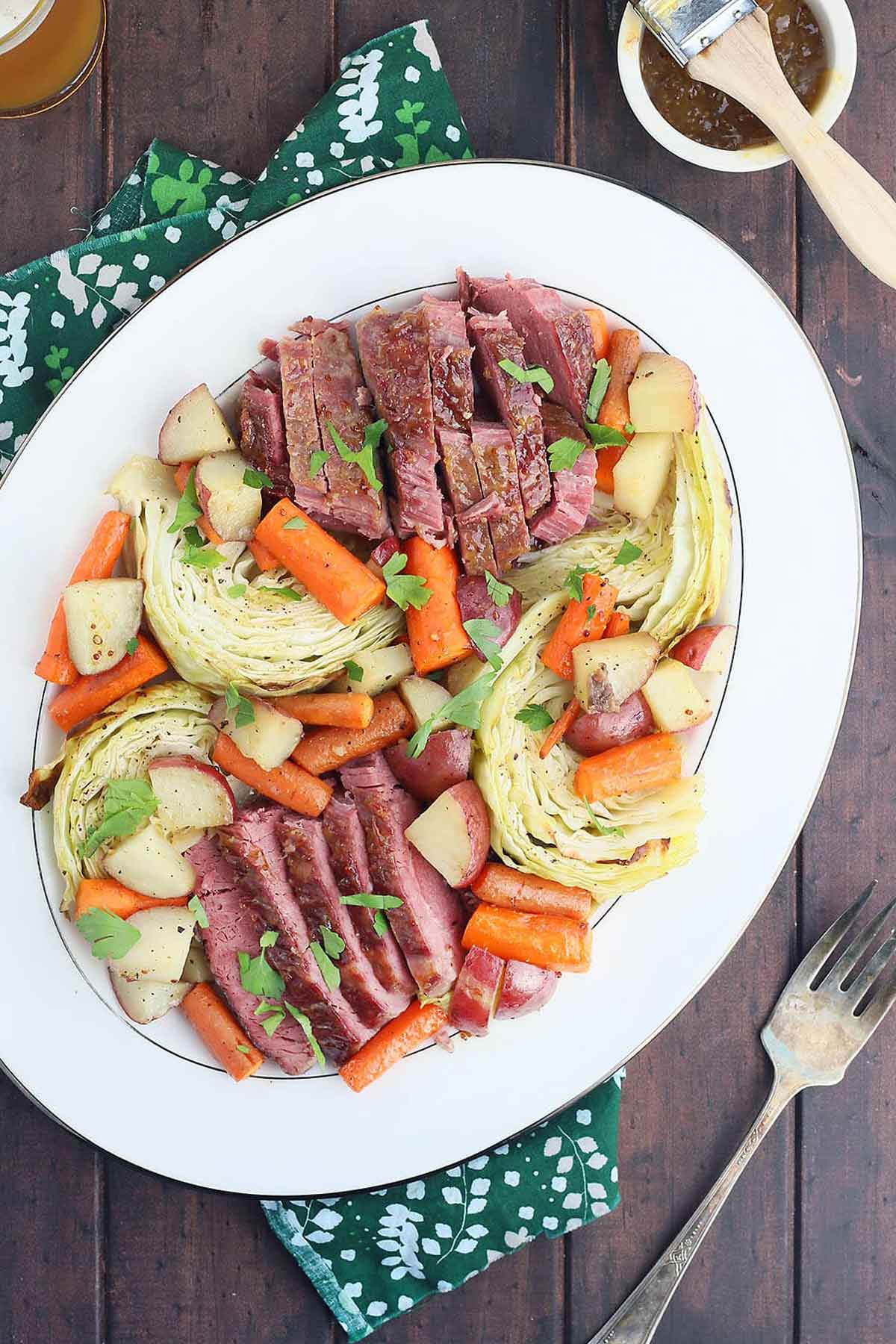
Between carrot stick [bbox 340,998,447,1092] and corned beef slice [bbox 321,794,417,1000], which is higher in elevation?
corned beef slice [bbox 321,794,417,1000]

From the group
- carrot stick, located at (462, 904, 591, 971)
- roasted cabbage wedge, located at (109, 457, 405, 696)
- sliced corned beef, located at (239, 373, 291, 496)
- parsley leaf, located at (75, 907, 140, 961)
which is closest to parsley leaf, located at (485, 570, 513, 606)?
roasted cabbage wedge, located at (109, 457, 405, 696)

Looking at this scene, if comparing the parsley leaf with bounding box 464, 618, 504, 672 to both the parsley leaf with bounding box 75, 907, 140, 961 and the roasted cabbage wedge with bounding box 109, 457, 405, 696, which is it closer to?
the roasted cabbage wedge with bounding box 109, 457, 405, 696

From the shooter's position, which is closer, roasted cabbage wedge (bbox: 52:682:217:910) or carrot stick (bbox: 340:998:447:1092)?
roasted cabbage wedge (bbox: 52:682:217:910)

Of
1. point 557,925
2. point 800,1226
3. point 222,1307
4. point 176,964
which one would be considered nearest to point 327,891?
point 176,964

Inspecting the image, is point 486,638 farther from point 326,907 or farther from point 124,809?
point 124,809

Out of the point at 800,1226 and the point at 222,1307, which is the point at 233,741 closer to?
the point at 222,1307

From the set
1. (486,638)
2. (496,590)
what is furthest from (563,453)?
(486,638)

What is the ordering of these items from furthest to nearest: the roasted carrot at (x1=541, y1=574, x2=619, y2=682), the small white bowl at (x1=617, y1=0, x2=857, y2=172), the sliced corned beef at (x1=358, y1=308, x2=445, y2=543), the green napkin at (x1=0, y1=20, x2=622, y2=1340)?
the green napkin at (x1=0, y1=20, x2=622, y2=1340)
the small white bowl at (x1=617, y1=0, x2=857, y2=172)
the roasted carrot at (x1=541, y1=574, x2=619, y2=682)
the sliced corned beef at (x1=358, y1=308, x2=445, y2=543)
